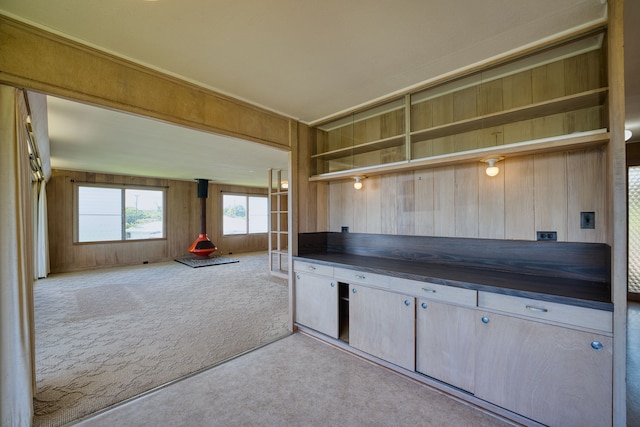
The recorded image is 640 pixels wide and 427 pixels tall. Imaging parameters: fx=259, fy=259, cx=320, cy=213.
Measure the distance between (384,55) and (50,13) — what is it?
2.09m

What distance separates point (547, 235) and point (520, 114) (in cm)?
97

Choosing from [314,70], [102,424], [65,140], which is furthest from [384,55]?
[65,140]

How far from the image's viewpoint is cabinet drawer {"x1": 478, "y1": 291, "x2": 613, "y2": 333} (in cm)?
146

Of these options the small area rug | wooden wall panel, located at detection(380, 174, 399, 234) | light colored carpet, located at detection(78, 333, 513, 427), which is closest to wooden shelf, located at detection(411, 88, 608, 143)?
wooden wall panel, located at detection(380, 174, 399, 234)

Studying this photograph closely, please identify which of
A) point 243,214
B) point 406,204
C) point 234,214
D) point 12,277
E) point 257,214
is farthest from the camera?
point 257,214

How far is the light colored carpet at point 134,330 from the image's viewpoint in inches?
85.1

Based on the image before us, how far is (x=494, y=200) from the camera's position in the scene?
2.28 meters

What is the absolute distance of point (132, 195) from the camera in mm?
7730

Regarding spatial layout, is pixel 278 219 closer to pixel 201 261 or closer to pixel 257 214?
pixel 201 261

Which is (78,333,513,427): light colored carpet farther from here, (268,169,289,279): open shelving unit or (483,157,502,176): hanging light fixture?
A: (268,169,289,279): open shelving unit

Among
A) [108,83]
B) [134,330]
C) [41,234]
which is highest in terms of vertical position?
[108,83]

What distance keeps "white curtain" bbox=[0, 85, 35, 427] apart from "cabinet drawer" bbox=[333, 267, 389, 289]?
229cm

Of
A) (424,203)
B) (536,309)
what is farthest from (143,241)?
(536,309)

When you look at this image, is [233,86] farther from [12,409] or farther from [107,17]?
[12,409]
